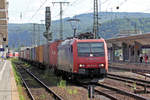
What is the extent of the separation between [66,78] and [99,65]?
4.96 meters

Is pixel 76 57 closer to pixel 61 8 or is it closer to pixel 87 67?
pixel 87 67

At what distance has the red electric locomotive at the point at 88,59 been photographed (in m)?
17.7

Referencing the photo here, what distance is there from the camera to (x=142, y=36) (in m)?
36.1

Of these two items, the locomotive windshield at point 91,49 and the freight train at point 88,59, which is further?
the locomotive windshield at point 91,49

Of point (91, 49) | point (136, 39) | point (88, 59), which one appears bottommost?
point (88, 59)

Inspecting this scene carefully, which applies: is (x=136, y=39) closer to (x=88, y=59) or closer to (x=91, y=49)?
(x=91, y=49)

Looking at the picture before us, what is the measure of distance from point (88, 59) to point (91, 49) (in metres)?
0.71

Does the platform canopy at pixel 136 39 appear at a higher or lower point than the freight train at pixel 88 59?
higher

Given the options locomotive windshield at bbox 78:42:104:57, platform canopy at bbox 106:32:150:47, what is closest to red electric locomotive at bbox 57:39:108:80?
locomotive windshield at bbox 78:42:104:57

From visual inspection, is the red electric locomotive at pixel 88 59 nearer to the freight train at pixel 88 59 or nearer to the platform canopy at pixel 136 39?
the freight train at pixel 88 59

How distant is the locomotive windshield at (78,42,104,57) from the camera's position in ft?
59.2

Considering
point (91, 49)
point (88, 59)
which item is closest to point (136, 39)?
point (91, 49)

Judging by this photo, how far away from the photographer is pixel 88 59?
58.4 feet

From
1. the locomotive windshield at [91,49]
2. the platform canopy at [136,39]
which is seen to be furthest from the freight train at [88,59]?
the platform canopy at [136,39]
